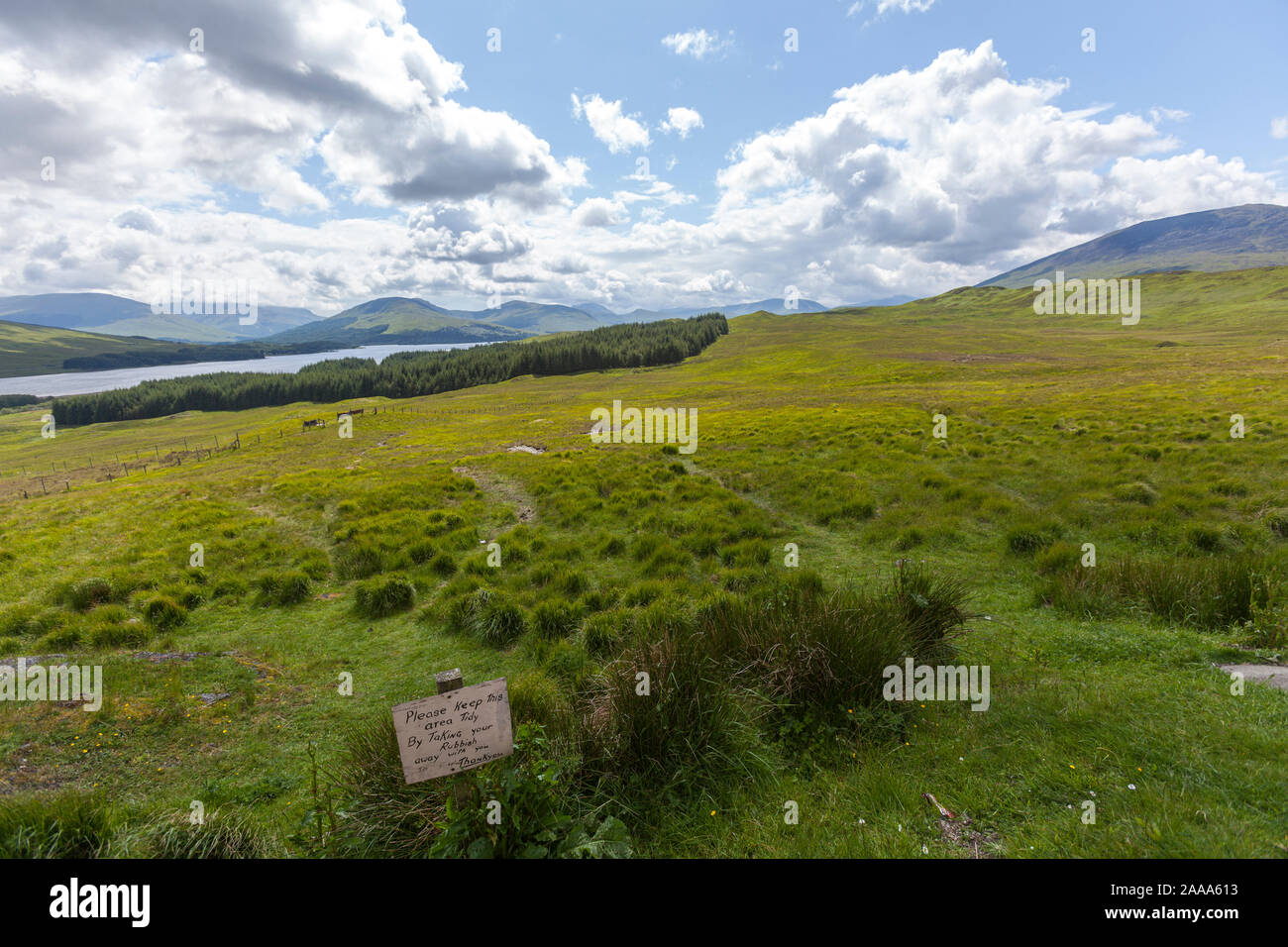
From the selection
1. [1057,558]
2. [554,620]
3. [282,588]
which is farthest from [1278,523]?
[282,588]

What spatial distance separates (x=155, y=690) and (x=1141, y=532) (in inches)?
739

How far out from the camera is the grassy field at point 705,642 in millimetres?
4344

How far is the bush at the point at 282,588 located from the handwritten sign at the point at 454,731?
9.46 m

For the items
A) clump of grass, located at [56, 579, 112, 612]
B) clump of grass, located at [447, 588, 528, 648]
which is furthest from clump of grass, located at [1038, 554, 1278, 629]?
clump of grass, located at [56, 579, 112, 612]

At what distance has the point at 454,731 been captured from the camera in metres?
4.17

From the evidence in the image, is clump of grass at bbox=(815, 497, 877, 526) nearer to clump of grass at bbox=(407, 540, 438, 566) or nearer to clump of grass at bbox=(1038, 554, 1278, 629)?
clump of grass at bbox=(1038, 554, 1278, 629)

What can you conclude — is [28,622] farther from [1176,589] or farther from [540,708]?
[1176,589]

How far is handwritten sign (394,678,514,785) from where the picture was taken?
13.3 feet

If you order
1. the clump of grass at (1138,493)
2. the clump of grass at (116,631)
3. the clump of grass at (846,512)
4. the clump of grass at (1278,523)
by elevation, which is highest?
the clump of grass at (1138,493)

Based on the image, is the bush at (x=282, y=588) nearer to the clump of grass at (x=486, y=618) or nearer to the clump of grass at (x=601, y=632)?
the clump of grass at (x=486, y=618)

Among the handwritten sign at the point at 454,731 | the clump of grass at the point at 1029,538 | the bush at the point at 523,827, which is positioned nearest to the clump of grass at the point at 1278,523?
the clump of grass at the point at 1029,538

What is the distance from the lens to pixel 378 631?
9.88 metres
